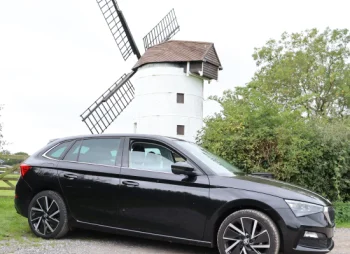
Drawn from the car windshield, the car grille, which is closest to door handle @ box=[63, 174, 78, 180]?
the car windshield

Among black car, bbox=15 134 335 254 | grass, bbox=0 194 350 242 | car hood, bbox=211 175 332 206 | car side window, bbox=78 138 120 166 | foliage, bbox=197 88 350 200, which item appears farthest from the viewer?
foliage, bbox=197 88 350 200

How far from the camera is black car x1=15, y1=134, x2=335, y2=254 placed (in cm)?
494

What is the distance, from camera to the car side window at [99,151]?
6059 millimetres

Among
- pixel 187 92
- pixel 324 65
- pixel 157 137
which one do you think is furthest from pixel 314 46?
pixel 157 137

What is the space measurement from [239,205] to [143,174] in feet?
4.63

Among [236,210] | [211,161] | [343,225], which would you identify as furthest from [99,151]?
[343,225]

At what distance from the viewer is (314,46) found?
3102 cm

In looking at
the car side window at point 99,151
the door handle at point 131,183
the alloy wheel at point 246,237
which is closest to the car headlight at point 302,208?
the alloy wheel at point 246,237

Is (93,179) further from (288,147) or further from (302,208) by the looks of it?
(288,147)

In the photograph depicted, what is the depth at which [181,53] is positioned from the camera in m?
24.7

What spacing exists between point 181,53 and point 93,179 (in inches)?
769

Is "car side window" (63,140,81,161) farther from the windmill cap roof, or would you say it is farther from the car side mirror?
the windmill cap roof

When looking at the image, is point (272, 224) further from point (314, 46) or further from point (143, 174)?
point (314, 46)

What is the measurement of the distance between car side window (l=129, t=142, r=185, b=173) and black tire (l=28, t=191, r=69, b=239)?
1311mm
